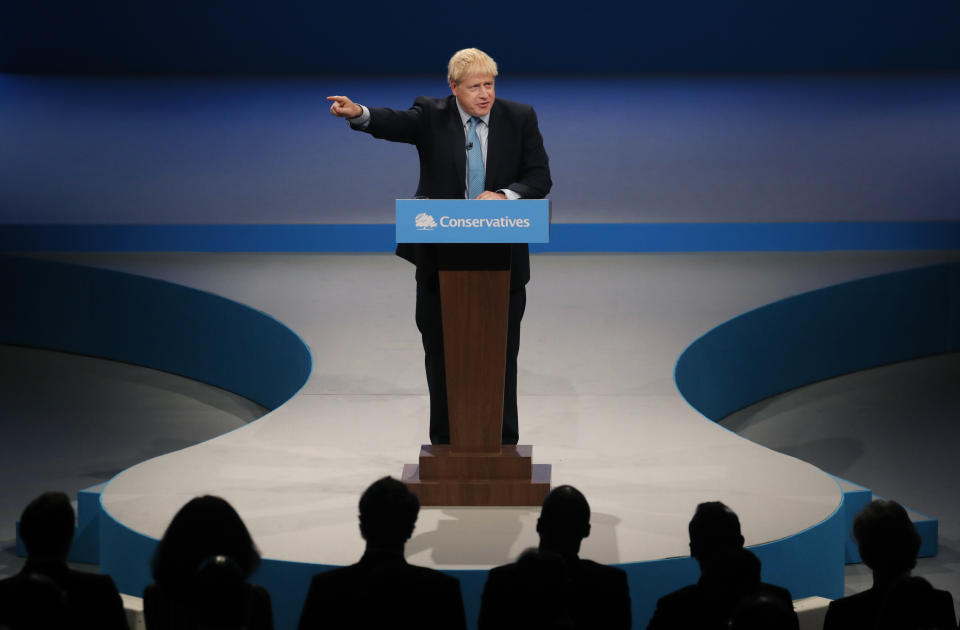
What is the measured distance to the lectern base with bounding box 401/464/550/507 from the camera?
300 cm

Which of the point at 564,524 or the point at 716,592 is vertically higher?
the point at 564,524

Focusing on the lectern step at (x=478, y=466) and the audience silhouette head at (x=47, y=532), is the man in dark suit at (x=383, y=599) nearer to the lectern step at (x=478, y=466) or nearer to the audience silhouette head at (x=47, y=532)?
the audience silhouette head at (x=47, y=532)

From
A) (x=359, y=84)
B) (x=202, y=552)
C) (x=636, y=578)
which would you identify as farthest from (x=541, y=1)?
(x=202, y=552)

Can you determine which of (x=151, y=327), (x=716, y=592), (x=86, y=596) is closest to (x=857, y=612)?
(x=716, y=592)

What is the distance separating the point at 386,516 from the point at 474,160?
4.12 feet

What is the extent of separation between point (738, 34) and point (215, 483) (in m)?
6.31

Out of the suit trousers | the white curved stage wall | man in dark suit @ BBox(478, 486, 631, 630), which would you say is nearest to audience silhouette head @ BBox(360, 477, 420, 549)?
man in dark suit @ BBox(478, 486, 631, 630)

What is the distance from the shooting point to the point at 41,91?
338 inches

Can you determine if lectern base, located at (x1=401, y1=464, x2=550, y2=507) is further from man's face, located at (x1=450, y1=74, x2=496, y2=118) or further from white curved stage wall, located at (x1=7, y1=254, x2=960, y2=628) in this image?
man's face, located at (x1=450, y1=74, x2=496, y2=118)

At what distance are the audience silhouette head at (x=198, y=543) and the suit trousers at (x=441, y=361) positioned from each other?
1.31 metres

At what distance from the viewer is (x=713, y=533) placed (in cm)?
200

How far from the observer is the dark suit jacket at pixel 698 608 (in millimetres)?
1887

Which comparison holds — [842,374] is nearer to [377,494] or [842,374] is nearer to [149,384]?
[149,384]

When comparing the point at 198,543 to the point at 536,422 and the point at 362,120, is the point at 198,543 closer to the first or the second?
the point at 362,120
